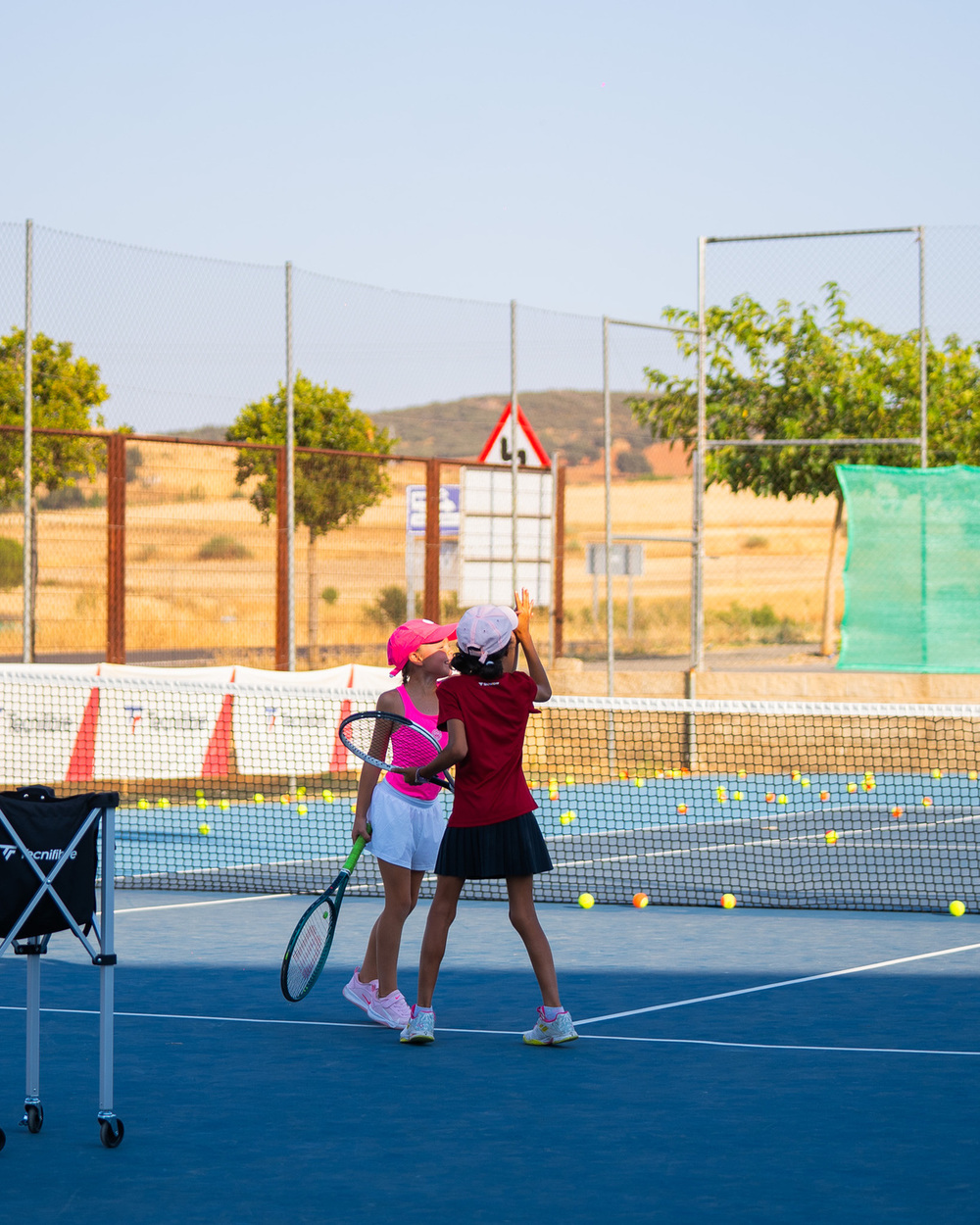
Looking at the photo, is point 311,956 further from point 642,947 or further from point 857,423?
point 857,423

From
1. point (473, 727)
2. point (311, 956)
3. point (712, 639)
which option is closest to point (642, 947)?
point (311, 956)

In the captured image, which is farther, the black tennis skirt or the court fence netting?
Result: the court fence netting

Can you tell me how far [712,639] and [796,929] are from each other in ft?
137

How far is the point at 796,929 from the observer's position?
28.9 ft

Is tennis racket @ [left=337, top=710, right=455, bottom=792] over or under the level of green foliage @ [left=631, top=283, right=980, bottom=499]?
under

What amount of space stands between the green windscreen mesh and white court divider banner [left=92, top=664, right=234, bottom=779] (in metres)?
4.90

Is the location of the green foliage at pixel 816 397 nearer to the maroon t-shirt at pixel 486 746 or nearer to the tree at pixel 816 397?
the tree at pixel 816 397

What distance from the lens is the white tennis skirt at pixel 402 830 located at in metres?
6.41

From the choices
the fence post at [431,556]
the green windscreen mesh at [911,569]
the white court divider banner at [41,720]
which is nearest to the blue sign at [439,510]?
the fence post at [431,556]

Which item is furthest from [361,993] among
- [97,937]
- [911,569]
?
[911,569]

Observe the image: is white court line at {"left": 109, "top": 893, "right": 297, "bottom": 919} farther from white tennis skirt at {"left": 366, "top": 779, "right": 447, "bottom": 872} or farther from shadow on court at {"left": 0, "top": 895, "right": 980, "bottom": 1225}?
white tennis skirt at {"left": 366, "top": 779, "right": 447, "bottom": 872}

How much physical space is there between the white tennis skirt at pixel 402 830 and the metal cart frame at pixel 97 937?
1.67 meters

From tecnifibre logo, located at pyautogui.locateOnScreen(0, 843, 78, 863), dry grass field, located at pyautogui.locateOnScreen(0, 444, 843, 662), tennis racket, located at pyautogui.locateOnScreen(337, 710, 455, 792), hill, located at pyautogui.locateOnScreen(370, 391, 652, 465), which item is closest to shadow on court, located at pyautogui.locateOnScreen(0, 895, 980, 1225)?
tecnifibre logo, located at pyautogui.locateOnScreen(0, 843, 78, 863)

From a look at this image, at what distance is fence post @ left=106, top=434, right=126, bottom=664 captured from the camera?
13.3 m
